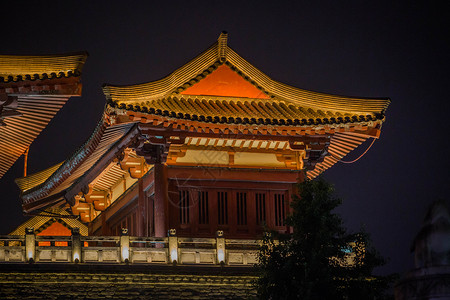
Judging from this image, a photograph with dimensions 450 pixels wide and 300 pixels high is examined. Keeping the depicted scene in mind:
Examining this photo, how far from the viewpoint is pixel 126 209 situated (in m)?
32.6

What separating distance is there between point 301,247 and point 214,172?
26.1ft

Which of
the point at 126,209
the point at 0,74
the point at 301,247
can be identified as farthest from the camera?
the point at 126,209

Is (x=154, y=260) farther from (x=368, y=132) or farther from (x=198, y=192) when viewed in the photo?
(x=368, y=132)

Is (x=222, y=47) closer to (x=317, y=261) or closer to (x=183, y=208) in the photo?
(x=183, y=208)

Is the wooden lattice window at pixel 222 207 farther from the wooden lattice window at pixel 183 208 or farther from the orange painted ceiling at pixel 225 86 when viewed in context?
the orange painted ceiling at pixel 225 86

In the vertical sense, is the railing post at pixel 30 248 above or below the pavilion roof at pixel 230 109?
below

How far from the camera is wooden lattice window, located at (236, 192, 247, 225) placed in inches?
1110

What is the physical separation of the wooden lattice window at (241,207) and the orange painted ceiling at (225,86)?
303cm

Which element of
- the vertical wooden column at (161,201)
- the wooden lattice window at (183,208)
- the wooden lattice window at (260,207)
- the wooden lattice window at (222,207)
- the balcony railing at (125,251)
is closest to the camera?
the balcony railing at (125,251)

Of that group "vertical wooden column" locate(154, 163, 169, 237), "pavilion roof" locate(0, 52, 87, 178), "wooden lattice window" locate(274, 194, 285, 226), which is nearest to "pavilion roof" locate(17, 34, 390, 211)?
"vertical wooden column" locate(154, 163, 169, 237)

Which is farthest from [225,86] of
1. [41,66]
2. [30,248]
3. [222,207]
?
[30,248]

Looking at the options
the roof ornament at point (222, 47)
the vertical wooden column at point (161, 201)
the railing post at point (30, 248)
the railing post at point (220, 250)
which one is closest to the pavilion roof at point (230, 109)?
the roof ornament at point (222, 47)

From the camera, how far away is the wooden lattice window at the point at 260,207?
2831cm

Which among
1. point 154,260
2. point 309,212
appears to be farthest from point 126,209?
point 309,212
